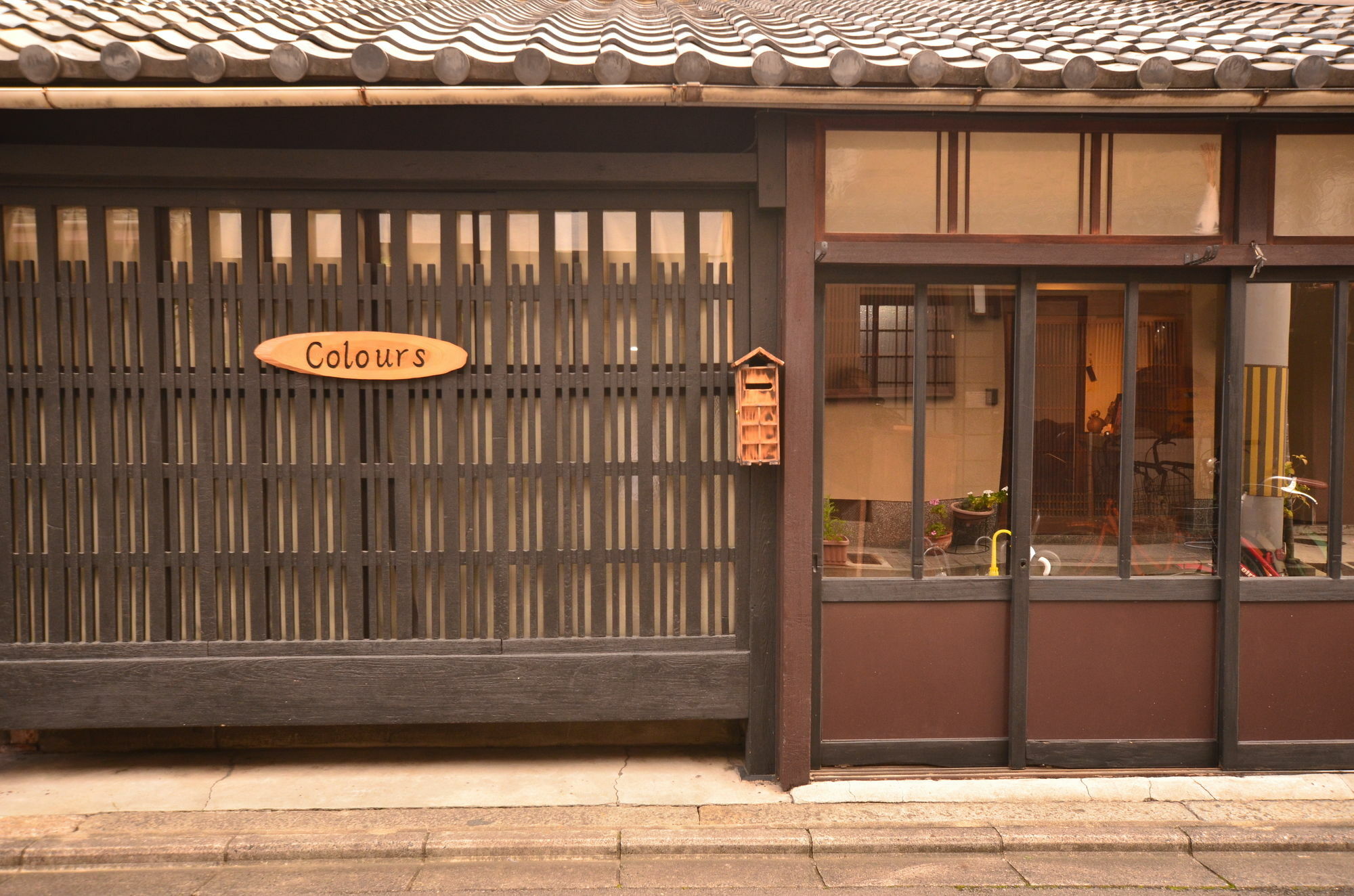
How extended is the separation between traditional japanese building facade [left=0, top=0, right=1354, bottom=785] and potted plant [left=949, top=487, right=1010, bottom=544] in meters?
0.02

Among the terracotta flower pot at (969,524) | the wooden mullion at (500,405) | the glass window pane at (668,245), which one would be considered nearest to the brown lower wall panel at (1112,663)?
the terracotta flower pot at (969,524)

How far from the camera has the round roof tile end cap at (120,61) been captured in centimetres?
Answer: 481

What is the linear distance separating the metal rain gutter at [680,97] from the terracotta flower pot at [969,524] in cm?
261

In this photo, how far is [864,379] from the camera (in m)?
5.89

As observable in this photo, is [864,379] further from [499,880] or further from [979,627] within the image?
[499,880]

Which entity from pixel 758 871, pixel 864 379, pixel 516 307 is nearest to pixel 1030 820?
pixel 758 871

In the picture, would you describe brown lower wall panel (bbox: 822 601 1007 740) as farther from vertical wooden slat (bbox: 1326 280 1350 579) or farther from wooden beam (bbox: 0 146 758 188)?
wooden beam (bbox: 0 146 758 188)

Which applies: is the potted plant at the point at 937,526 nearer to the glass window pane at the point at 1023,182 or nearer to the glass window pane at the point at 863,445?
the glass window pane at the point at 863,445

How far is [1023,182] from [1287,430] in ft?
Answer: 8.32

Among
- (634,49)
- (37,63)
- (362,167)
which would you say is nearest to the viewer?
(37,63)

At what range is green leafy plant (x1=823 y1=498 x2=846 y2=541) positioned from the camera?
19.6 ft

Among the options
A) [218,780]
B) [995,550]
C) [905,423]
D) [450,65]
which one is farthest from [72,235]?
[995,550]

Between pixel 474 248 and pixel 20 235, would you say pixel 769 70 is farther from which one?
pixel 20 235

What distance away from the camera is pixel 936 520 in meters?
6.00
